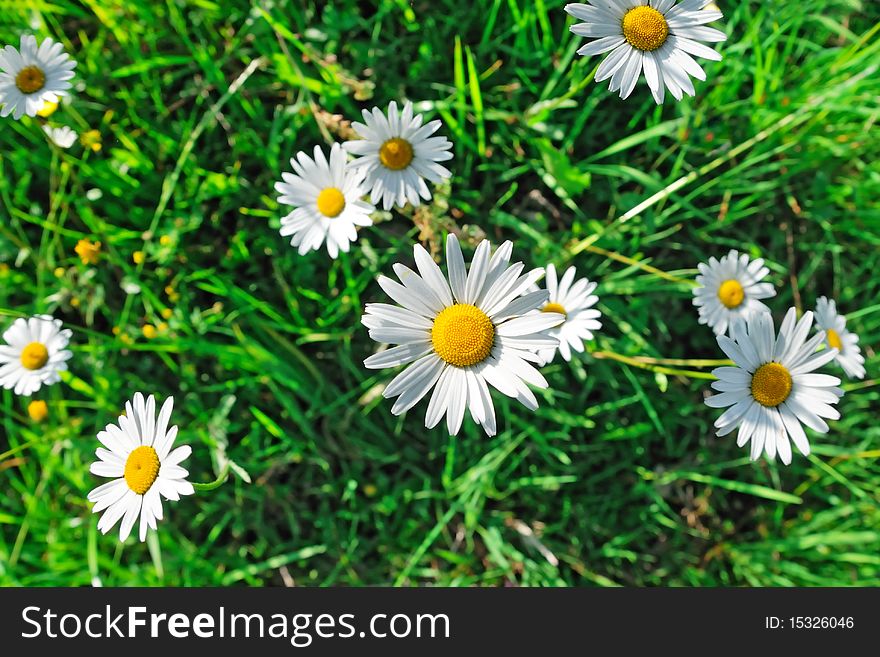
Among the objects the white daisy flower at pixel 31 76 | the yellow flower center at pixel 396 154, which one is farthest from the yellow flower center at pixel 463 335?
the white daisy flower at pixel 31 76

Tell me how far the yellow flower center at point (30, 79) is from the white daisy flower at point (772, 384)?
95.4 inches

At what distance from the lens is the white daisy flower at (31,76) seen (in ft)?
6.98

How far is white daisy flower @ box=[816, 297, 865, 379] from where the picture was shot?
92.4 inches

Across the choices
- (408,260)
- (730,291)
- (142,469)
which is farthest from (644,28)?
(142,469)

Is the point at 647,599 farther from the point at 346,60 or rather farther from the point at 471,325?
the point at 346,60

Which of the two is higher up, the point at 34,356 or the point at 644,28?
the point at 644,28

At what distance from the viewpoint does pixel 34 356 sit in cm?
231

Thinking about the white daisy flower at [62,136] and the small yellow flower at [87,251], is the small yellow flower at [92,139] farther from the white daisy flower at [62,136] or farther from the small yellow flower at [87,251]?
the small yellow flower at [87,251]

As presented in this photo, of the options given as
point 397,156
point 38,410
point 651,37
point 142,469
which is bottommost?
point 142,469

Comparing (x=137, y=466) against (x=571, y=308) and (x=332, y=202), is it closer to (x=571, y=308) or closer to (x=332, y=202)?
(x=332, y=202)

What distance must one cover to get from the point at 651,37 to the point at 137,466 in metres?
1.99

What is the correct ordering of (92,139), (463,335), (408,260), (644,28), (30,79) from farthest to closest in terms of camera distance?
(408,260)
(92,139)
(30,79)
(644,28)
(463,335)

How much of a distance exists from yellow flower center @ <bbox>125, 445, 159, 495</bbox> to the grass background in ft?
Result: 2.09

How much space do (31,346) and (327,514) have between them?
132 cm
